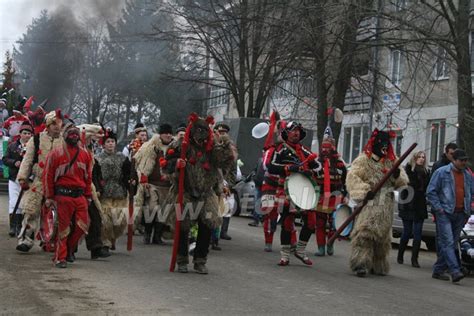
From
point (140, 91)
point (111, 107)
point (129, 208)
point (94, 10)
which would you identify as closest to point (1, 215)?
point (129, 208)

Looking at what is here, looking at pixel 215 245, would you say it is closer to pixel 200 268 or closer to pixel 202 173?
pixel 200 268

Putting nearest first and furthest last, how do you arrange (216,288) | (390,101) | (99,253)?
(216,288) → (99,253) → (390,101)

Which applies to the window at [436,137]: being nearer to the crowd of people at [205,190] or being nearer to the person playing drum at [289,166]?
the crowd of people at [205,190]

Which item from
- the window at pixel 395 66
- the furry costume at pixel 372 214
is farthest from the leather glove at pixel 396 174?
the window at pixel 395 66

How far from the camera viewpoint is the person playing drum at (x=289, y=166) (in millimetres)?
13039

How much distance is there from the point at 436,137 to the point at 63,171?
23242 millimetres

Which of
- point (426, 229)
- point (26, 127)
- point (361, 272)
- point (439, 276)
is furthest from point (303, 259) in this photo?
point (26, 127)

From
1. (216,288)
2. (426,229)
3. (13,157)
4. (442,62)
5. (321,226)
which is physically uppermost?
(442,62)

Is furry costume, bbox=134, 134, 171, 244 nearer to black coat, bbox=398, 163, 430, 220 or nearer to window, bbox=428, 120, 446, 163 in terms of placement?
black coat, bbox=398, 163, 430, 220

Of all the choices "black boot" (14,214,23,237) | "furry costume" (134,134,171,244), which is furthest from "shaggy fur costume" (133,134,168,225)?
"black boot" (14,214,23,237)

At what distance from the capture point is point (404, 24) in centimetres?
2155

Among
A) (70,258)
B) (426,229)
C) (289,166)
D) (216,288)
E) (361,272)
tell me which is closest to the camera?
(216,288)

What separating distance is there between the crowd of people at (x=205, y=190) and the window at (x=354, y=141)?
23.9 meters

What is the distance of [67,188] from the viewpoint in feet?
38.8
